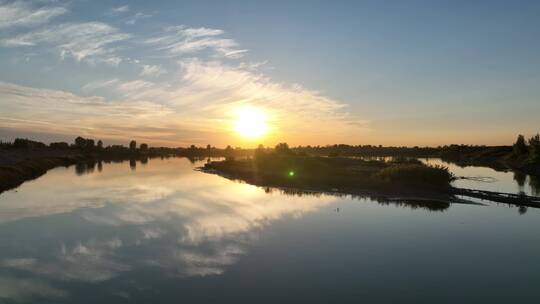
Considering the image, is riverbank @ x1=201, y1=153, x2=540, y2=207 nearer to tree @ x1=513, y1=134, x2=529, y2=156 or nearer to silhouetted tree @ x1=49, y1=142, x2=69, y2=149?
tree @ x1=513, y1=134, x2=529, y2=156

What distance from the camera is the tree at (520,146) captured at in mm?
111844

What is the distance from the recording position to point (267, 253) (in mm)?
17859

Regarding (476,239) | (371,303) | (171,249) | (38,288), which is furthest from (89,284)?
(476,239)

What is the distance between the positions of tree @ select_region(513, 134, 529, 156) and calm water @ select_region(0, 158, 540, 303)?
95765 mm

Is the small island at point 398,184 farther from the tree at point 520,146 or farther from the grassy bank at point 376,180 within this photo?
the tree at point 520,146

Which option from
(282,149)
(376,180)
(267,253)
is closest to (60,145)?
(282,149)

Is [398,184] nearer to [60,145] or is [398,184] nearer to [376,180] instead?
[376,180]

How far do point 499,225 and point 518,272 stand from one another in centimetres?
1007

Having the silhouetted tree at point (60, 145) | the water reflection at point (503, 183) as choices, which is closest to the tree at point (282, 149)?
the water reflection at point (503, 183)

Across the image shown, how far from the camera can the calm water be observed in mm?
13219

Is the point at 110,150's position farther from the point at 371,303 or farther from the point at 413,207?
the point at 371,303

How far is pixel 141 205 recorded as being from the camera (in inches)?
1268

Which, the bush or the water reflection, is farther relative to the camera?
the water reflection

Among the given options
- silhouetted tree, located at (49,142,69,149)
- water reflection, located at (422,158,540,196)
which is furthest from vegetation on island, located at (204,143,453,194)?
silhouetted tree, located at (49,142,69,149)
